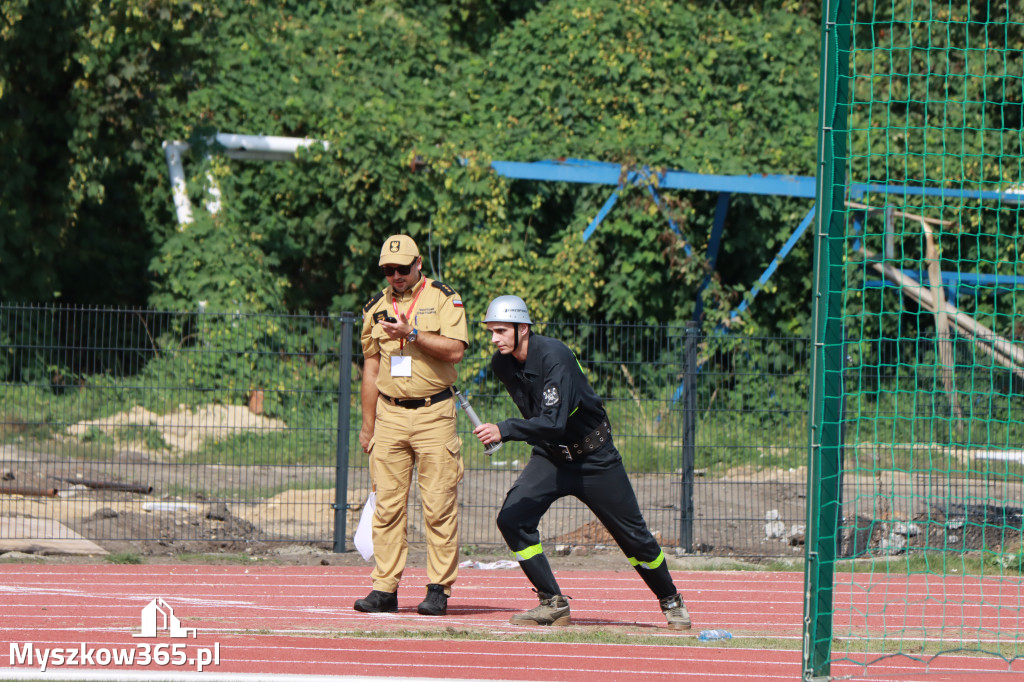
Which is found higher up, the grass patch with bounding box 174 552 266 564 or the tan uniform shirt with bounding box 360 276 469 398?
the tan uniform shirt with bounding box 360 276 469 398

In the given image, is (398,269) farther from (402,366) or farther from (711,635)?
(711,635)

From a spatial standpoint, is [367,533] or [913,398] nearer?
[367,533]

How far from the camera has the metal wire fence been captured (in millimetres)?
10430

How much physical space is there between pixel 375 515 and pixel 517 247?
10.1 meters

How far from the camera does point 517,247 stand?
676 inches

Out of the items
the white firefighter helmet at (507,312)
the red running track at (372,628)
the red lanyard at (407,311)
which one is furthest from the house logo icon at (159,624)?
the white firefighter helmet at (507,312)

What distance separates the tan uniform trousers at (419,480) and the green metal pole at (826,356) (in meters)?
2.50

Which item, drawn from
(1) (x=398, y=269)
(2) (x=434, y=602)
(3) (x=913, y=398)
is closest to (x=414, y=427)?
(1) (x=398, y=269)

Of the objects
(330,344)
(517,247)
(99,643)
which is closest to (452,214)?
(517,247)

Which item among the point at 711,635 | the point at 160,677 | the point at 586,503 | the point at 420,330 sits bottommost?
the point at 711,635

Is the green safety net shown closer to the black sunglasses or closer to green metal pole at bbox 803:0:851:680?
green metal pole at bbox 803:0:851:680

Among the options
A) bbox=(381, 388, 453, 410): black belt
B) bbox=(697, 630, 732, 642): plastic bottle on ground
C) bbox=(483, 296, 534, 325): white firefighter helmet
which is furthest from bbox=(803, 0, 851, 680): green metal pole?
bbox=(381, 388, 453, 410): black belt

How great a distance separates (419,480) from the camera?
292 inches

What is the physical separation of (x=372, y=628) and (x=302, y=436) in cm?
390
